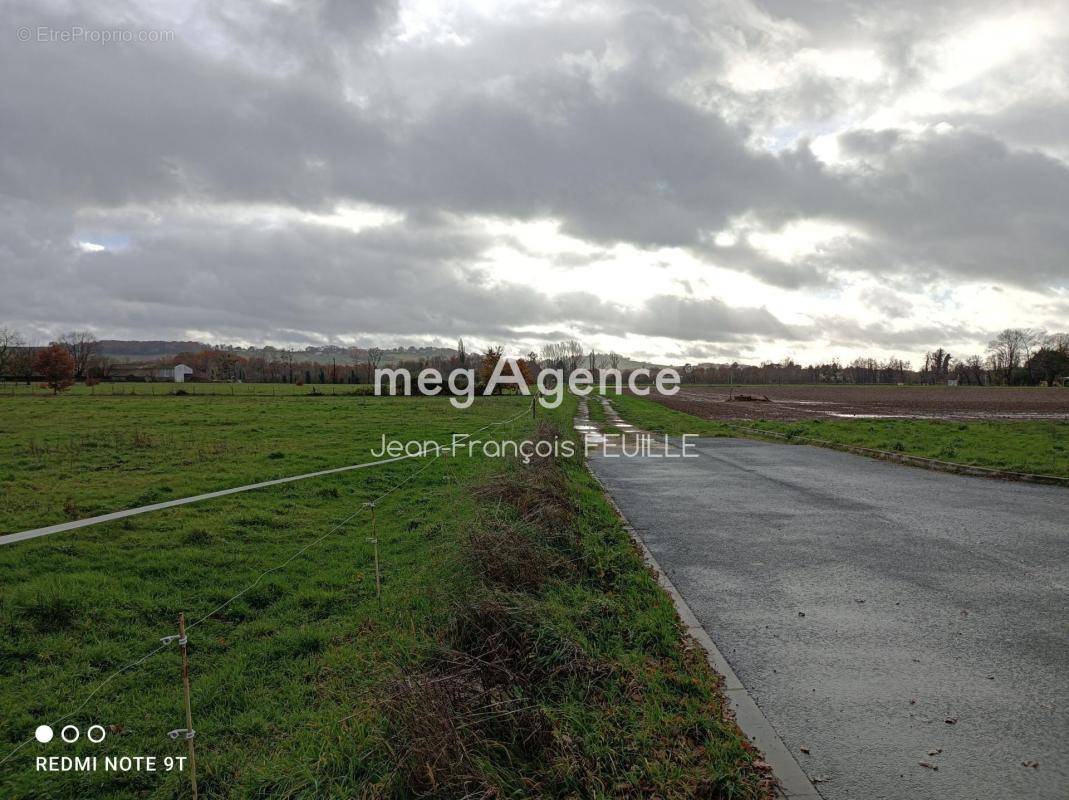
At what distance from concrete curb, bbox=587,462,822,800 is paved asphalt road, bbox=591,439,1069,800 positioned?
8 centimetres

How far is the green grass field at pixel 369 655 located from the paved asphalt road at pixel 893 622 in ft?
2.11

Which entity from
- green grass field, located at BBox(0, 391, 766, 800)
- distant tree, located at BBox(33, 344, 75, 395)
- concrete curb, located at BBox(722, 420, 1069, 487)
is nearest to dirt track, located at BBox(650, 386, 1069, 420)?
concrete curb, located at BBox(722, 420, 1069, 487)

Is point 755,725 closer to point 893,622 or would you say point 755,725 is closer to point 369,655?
point 893,622

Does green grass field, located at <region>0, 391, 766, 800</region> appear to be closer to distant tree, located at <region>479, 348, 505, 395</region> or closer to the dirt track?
the dirt track

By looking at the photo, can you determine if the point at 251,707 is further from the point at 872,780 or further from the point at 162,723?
the point at 872,780

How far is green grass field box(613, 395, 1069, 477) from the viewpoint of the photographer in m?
15.3

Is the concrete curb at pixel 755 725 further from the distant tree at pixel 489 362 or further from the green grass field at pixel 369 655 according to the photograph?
the distant tree at pixel 489 362

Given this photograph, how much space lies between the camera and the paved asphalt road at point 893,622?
3.55 metres

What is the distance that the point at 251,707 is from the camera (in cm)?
446

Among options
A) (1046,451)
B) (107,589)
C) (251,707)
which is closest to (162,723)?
(251,707)

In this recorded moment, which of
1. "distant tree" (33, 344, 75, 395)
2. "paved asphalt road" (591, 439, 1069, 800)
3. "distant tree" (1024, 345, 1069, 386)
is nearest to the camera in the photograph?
"paved asphalt road" (591, 439, 1069, 800)

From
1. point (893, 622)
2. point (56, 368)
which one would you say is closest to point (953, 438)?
point (893, 622)

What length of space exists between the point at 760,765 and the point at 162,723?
394cm

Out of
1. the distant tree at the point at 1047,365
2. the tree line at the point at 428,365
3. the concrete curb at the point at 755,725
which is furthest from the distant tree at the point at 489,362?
the distant tree at the point at 1047,365
